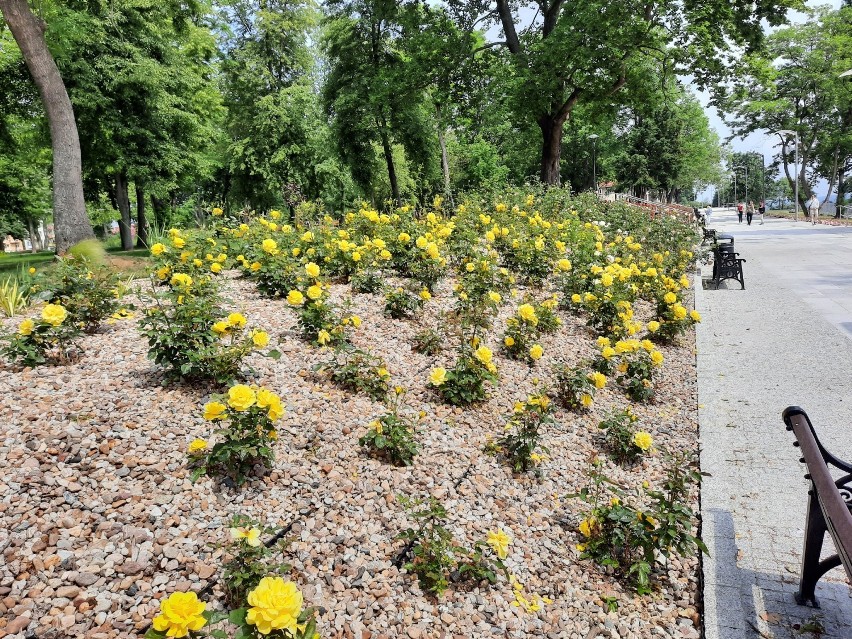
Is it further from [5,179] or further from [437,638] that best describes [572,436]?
[5,179]

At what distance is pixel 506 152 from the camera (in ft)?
125

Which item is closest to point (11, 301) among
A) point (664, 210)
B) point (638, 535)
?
point (638, 535)

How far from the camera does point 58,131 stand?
24.6 feet

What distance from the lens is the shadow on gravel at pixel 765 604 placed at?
206cm

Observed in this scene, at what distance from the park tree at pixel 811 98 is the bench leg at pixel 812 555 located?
2958cm

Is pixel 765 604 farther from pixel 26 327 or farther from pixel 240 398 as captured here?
pixel 26 327

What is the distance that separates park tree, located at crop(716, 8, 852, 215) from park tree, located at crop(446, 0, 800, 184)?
618 inches

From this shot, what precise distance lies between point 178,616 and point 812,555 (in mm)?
2533

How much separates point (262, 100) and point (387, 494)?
2074 centimetres

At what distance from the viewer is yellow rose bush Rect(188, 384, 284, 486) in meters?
2.16

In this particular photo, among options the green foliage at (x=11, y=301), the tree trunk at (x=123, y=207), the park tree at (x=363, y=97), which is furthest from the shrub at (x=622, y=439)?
the tree trunk at (x=123, y=207)

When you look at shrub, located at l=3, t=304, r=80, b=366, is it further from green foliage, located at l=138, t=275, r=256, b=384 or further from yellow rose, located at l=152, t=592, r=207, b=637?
yellow rose, located at l=152, t=592, r=207, b=637

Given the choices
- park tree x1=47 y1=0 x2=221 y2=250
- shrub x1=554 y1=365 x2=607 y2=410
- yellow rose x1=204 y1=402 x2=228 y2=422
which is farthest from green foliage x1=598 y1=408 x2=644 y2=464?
park tree x1=47 y1=0 x2=221 y2=250

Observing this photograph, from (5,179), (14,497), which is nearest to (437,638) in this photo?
(14,497)
